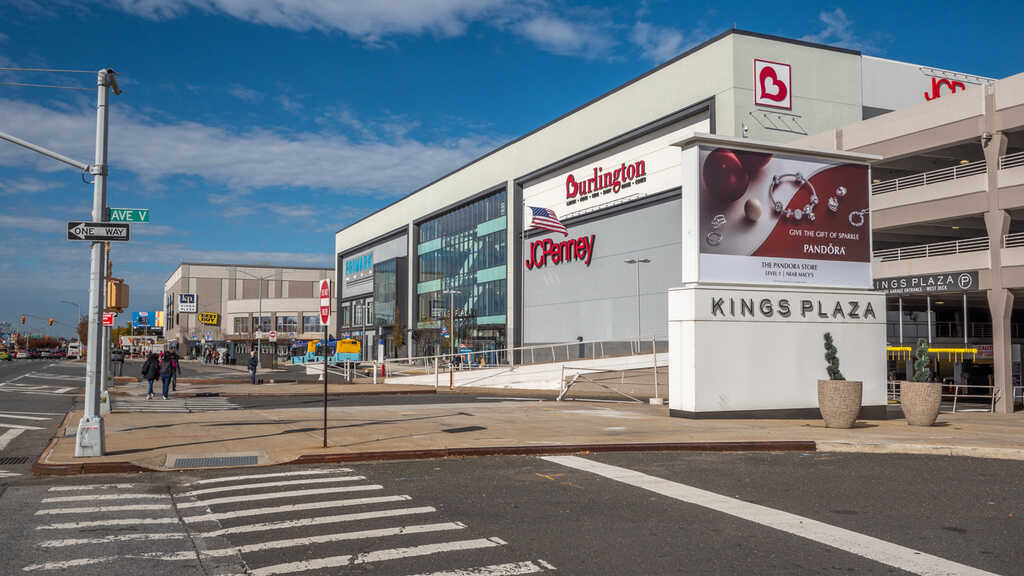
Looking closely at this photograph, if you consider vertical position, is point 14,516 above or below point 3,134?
below

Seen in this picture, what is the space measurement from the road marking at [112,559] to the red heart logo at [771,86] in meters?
40.7

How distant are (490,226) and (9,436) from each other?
52801 mm

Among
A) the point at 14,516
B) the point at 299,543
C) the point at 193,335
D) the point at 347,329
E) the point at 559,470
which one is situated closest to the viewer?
the point at 299,543

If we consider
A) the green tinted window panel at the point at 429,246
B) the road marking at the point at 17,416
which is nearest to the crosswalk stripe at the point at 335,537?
the road marking at the point at 17,416

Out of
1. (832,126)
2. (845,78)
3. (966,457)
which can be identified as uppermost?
(845,78)

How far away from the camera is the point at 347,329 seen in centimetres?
10438

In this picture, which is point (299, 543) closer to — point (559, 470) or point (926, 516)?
point (559, 470)

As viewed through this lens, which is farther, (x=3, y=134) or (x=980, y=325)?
(x=980, y=325)

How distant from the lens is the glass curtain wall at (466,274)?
66.8 metres

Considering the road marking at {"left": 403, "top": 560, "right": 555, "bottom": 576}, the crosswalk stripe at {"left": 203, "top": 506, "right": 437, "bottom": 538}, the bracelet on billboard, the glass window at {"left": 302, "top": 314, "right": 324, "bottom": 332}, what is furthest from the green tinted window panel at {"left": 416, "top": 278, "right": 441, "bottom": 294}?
the road marking at {"left": 403, "top": 560, "right": 555, "bottom": 576}

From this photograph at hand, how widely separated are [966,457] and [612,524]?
8.23 m

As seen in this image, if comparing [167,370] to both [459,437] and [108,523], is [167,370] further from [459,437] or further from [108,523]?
[108,523]

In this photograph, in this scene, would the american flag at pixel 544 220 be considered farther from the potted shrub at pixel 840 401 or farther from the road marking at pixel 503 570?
the road marking at pixel 503 570

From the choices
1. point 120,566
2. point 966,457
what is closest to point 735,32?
point 966,457
